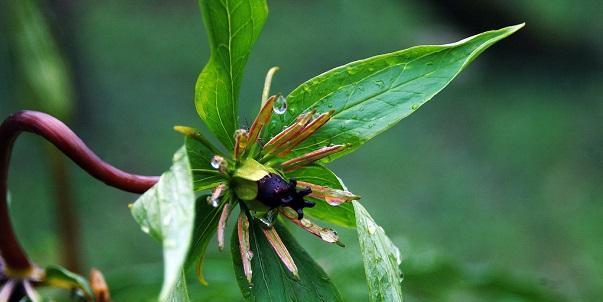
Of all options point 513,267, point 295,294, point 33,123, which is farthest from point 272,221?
point 513,267

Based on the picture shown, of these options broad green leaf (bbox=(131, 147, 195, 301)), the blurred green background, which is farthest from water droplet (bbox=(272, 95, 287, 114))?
the blurred green background

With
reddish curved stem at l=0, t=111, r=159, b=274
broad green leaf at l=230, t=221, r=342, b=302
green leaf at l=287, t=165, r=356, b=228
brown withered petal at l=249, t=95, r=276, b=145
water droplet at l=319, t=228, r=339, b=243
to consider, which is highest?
brown withered petal at l=249, t=95, r=276, b=145

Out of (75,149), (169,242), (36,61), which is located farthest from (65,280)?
(36,61)

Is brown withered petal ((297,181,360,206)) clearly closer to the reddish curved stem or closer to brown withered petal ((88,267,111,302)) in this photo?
the reddish curved stem

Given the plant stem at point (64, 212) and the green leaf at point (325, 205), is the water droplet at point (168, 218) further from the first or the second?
the plant stem at point (64, 212)

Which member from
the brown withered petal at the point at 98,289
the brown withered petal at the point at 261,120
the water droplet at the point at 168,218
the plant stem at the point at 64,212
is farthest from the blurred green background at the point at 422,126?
the water droplet at the point at 168,218

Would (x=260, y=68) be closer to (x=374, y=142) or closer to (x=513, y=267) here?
(x=374, y=142)

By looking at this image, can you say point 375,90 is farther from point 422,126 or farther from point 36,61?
point 422,126
